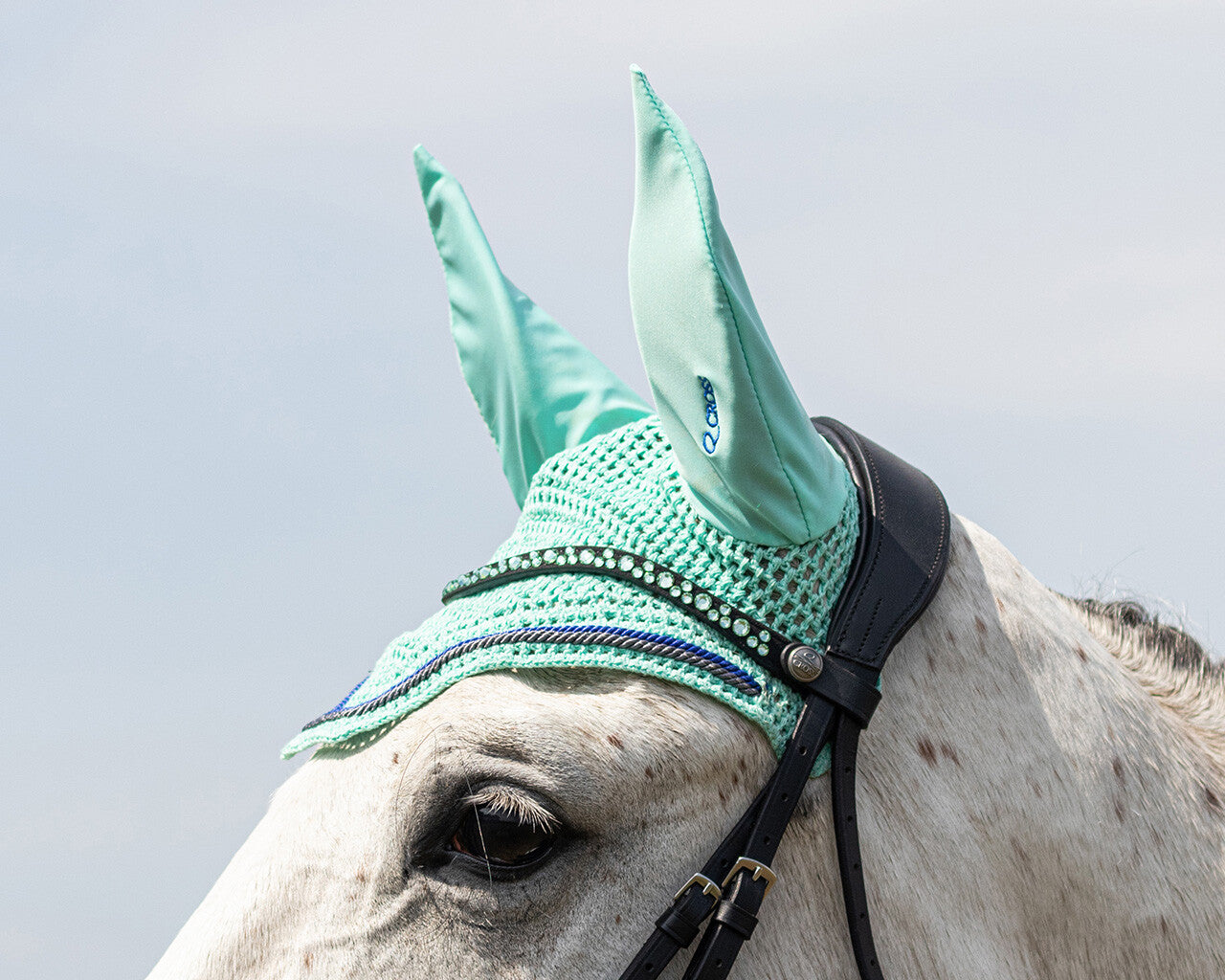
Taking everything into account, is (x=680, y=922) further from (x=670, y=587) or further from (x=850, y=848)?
(x=670, y=587)

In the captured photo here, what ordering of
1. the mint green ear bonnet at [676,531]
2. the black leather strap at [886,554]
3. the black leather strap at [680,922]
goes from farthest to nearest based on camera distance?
the black leather strap at [886,554] → the mint green ear bonnet at [676,531] → the black leather strap at [680,922]

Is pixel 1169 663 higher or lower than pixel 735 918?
higher

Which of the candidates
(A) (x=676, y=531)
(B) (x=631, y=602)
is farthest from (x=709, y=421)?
(B) (x=631, y=602)

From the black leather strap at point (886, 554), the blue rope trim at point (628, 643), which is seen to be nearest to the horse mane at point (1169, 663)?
the black leather strap at point (886, 554)

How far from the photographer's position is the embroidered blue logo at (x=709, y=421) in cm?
192

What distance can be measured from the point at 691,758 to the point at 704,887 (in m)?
0.18

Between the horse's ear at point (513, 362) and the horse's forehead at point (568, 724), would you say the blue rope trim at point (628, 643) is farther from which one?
the horse's ear at point (513, 362)

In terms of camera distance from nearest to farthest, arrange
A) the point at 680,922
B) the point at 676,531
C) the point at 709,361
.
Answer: the point at 680,922 < the point at 709,361 < the point at 676,531

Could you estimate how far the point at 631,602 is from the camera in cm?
198

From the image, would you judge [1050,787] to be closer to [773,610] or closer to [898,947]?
[898,947]

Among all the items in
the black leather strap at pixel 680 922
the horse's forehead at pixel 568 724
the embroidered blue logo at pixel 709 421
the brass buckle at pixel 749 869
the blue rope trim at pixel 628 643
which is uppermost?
the embroidered blue logo at pixel 709 421

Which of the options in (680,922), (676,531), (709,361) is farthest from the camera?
(676,531)

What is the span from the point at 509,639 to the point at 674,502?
37cm

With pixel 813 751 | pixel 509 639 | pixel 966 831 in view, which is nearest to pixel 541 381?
pixel 509 639
